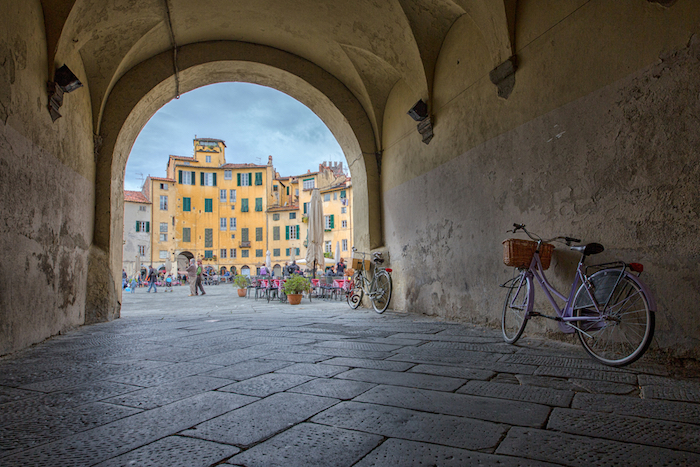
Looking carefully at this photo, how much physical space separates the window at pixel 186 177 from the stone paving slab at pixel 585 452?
41279 millimetres

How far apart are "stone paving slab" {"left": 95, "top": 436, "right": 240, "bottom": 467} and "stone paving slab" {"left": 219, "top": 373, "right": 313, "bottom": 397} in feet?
2.18

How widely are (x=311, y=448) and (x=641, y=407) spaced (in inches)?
64.5

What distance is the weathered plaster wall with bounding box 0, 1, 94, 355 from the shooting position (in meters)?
3.60

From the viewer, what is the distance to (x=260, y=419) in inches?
73.5

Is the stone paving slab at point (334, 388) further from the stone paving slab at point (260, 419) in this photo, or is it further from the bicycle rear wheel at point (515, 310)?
the bicycle rear wheel at point (515, 310)

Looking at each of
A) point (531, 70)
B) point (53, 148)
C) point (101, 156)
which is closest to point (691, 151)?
point (531, 70)

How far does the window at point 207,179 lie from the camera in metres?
39.9

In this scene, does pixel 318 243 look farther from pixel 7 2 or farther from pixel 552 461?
pixel 552 461

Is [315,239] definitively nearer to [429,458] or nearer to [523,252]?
[523,252]

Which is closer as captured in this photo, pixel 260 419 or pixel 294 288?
pixel 260 419

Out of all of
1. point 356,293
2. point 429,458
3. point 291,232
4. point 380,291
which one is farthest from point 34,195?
point 291,232

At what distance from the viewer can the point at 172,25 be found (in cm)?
645

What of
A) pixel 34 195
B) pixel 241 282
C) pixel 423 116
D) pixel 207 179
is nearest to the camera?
pixel 34 195

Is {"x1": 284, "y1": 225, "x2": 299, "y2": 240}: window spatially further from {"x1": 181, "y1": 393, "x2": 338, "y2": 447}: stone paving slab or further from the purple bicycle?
{"x1": 181, "y1": 393, "x2": 338, "y2": 447}: stone paving slab
